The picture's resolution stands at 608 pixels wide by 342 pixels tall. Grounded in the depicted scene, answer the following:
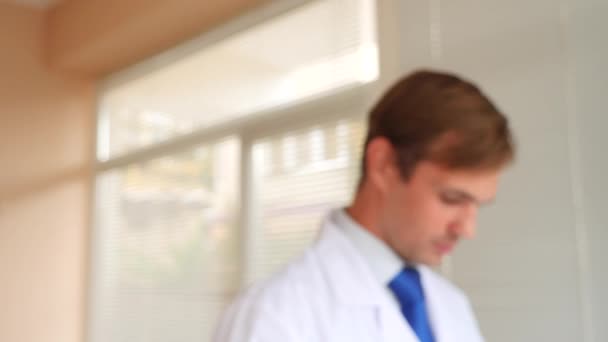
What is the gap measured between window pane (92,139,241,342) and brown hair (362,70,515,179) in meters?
1.74

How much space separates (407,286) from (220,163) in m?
1.80

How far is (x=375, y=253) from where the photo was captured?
1.12 metres

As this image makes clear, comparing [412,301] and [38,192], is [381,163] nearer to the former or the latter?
[412,301]

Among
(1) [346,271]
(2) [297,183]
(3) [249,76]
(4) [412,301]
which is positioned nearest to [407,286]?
(4) [412,301]

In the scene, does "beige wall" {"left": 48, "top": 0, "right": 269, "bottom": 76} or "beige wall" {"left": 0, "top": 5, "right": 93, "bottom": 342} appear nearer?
"beige wall" {"left": 48, "top": 0, "right": 269, "bottom": 76}

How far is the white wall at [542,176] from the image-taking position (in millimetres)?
1451

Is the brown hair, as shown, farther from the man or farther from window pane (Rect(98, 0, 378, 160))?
window pane (Rect(98, 0, 378, 160))

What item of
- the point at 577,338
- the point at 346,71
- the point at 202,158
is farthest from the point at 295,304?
the point at 202,158

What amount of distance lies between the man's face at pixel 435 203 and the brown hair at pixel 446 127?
18 millimetres

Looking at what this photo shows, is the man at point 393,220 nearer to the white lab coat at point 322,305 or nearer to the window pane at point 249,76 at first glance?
the white lab coat at point 322,305

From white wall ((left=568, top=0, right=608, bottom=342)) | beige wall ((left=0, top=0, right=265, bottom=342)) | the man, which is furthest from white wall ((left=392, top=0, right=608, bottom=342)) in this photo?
beige wall ((left=0, top=0, right=265, bottom=342))

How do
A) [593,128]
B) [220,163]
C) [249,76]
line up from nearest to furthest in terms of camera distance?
[593,128]
[249,76]
[220,163]

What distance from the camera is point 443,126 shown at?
1016mm

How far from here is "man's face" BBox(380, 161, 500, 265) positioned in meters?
1.03
